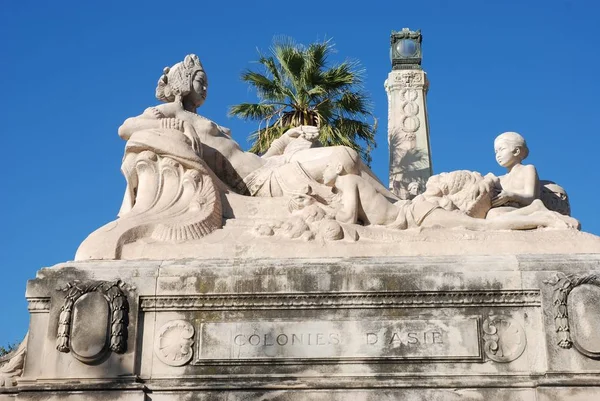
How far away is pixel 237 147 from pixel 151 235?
82.3 inches

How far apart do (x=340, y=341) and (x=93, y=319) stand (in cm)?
244

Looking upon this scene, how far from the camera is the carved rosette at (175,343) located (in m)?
8.68

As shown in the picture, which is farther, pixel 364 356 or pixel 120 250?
pixel 120 250

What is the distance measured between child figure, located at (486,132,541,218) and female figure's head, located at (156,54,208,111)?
3.77m

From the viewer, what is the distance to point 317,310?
880 cm

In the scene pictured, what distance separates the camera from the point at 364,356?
28.1 feet

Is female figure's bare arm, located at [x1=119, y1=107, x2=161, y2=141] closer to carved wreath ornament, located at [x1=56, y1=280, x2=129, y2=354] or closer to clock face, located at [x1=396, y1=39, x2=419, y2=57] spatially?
carved wreath ornament, located at [x1=56, y1=280, x2=129, y2=354]

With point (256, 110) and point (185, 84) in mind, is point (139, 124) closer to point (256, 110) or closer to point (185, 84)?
point (185, 84)

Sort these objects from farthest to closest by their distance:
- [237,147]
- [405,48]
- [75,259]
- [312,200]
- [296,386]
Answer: [405,48]
[237,147]
[312,200]
[75,259]
[296,386]

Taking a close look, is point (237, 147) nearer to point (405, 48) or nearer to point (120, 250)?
point (120, 250)

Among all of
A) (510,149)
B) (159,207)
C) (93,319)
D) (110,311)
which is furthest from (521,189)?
(93,319)


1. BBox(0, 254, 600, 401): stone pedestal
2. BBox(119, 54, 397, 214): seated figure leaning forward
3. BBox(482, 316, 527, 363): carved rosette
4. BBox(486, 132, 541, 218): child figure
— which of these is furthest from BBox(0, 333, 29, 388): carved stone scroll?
BBox(486, 132, 541, 218): child figure

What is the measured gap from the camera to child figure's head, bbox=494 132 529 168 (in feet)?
34.6

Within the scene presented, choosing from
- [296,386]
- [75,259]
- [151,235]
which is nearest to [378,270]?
[296,386]
